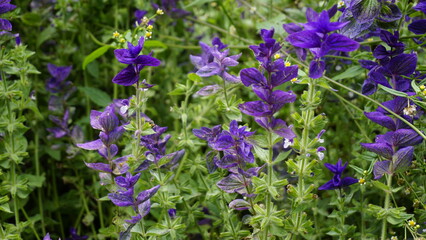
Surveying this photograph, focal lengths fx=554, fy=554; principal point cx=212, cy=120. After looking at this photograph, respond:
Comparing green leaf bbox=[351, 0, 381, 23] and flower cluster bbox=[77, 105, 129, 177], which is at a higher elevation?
green leaf bbox=[351, 0, 381, 23]

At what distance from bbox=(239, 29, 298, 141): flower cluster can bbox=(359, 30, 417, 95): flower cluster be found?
9.0 inches

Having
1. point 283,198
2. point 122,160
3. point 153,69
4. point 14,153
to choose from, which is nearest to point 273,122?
point 122,160

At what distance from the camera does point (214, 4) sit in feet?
5.55

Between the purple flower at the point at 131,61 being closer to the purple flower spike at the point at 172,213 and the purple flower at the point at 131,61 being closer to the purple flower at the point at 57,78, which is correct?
the purple flower spike at the point at 172,213

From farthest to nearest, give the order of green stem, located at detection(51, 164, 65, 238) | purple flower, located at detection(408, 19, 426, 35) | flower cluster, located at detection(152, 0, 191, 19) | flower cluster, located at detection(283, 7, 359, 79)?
flower cluster, located at detection(152, 0, 191, 19) → green stem, located at detection(51, 164, 65, 238) → purple flower, located at detection(408, 19, 426, 35) → flower cluster, located at detection(283, 7, 359, 79)

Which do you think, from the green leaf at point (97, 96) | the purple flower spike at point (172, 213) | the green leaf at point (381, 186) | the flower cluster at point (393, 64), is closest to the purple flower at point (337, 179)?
the green leaf at point (381, 186)

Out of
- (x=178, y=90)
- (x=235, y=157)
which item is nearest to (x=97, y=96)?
(x=178, y=90)

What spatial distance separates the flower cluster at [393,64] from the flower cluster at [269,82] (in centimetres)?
23

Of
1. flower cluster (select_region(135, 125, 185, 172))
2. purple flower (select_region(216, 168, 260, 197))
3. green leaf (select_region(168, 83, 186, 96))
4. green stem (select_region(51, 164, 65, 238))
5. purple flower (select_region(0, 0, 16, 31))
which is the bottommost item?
green stem (select_region(51, 164, 65, 238))

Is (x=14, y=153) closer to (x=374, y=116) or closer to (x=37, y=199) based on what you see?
(x=37, y=199)

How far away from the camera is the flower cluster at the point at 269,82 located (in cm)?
83

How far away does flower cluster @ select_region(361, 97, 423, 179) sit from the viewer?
36.6 inches

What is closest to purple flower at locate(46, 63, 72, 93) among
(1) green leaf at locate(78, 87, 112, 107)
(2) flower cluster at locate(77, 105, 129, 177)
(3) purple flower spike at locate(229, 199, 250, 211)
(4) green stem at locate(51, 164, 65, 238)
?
(1) green leaf at locate(78, 87, 112, 107)

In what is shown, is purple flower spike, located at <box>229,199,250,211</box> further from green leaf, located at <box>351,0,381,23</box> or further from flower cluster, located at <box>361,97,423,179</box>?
green leaf, located at <box>351,0,381,23</box>
